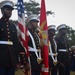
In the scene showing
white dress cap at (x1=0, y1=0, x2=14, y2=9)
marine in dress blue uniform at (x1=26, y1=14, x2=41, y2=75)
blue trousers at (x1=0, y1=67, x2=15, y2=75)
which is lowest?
blue trousers at (x1=0, y1=67, x2=15, y2=75)

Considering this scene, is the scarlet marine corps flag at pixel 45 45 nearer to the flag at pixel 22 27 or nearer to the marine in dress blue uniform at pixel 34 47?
the marine in dress blue uniform at pixel 34 47

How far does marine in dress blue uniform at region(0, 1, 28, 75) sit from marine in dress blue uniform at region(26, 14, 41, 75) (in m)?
0.82

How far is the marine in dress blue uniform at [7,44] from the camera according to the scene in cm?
620

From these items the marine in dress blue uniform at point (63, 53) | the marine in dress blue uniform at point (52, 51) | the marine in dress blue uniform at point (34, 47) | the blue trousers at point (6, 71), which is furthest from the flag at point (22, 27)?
the marine in dress blue uniform at point (63, 53)

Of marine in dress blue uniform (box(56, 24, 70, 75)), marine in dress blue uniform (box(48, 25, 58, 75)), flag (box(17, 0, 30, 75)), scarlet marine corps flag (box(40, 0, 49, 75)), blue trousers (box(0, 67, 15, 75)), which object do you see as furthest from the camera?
marine in dress blue uniform (box(56, 24, 70, 75))

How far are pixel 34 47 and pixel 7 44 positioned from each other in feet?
3.81

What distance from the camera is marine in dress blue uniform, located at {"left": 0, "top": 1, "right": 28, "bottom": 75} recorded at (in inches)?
244

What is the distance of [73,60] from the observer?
18.5 metres

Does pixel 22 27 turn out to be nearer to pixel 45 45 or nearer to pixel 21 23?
pixel 21 23

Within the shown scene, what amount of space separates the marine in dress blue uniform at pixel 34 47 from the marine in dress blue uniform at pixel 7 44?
0.82m

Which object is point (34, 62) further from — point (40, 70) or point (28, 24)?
point (28, 24)

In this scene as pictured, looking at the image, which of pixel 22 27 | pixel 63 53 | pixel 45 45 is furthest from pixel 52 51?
pixel 22 27

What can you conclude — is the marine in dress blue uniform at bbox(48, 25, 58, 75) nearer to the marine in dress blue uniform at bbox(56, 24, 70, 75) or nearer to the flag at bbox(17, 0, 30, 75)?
the marine in dress blue uniform at bbox(56, 24, 70, 75)

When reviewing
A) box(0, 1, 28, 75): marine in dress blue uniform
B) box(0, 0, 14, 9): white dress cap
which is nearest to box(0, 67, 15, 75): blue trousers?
box(0, 1, 28, 75): marine in dress blue uniform
